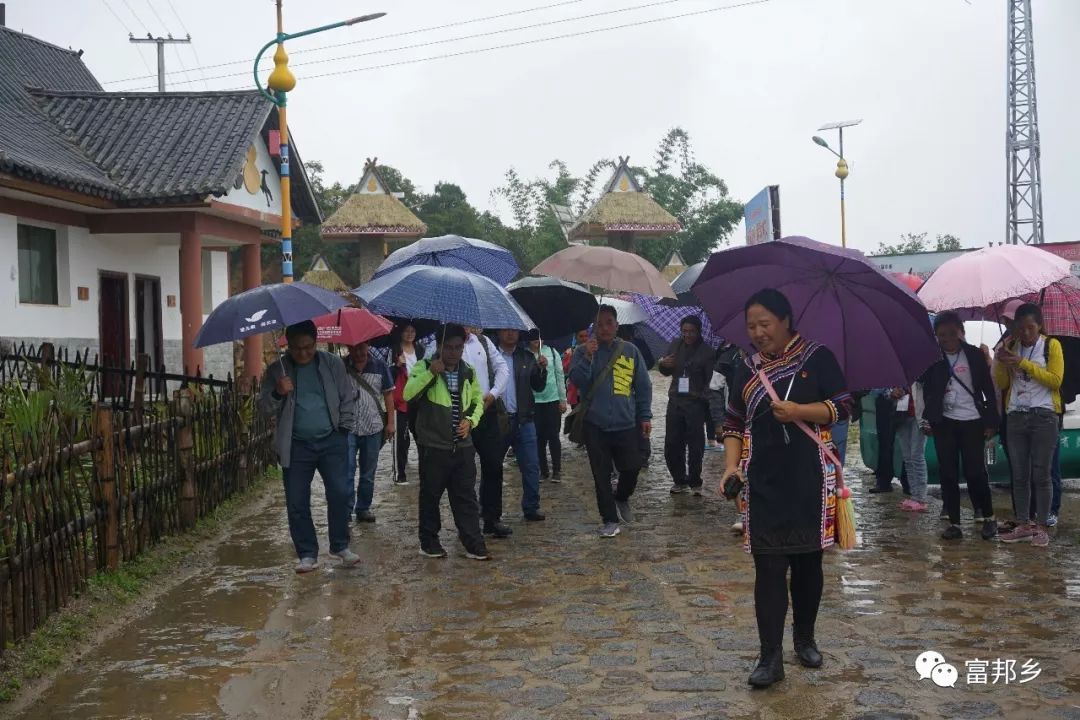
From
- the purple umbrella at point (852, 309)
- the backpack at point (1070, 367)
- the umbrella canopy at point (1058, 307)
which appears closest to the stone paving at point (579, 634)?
the backpack at point (1070, 367)

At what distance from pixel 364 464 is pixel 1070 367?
565cm

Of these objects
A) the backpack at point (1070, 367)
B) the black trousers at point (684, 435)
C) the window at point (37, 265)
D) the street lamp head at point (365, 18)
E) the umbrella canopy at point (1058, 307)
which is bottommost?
the black trousers at point (684, 435)

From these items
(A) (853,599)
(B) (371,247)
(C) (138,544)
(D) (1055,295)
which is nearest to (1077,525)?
(D) (1055,295)

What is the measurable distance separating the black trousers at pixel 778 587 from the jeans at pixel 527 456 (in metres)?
4.36

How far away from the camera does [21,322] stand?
16.5 m

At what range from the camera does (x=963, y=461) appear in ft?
27.8

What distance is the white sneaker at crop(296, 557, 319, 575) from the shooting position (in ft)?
25.7

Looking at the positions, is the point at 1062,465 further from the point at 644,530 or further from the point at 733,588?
the point at 733,588

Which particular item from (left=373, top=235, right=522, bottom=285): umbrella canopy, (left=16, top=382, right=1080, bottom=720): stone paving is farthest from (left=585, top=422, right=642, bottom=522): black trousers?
(left=373, top=235, right=522, bottom=285): umbrella canopy

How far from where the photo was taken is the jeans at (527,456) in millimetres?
9492

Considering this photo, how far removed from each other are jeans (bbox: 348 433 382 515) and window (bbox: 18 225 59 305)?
9.23 m

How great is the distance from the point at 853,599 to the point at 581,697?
237 cm

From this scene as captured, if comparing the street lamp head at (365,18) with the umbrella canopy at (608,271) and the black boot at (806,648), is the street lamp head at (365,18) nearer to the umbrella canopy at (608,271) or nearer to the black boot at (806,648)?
the umbrella canopy at (608,271)

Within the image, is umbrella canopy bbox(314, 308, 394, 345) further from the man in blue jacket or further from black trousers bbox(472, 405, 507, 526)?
the man in blue jacket
